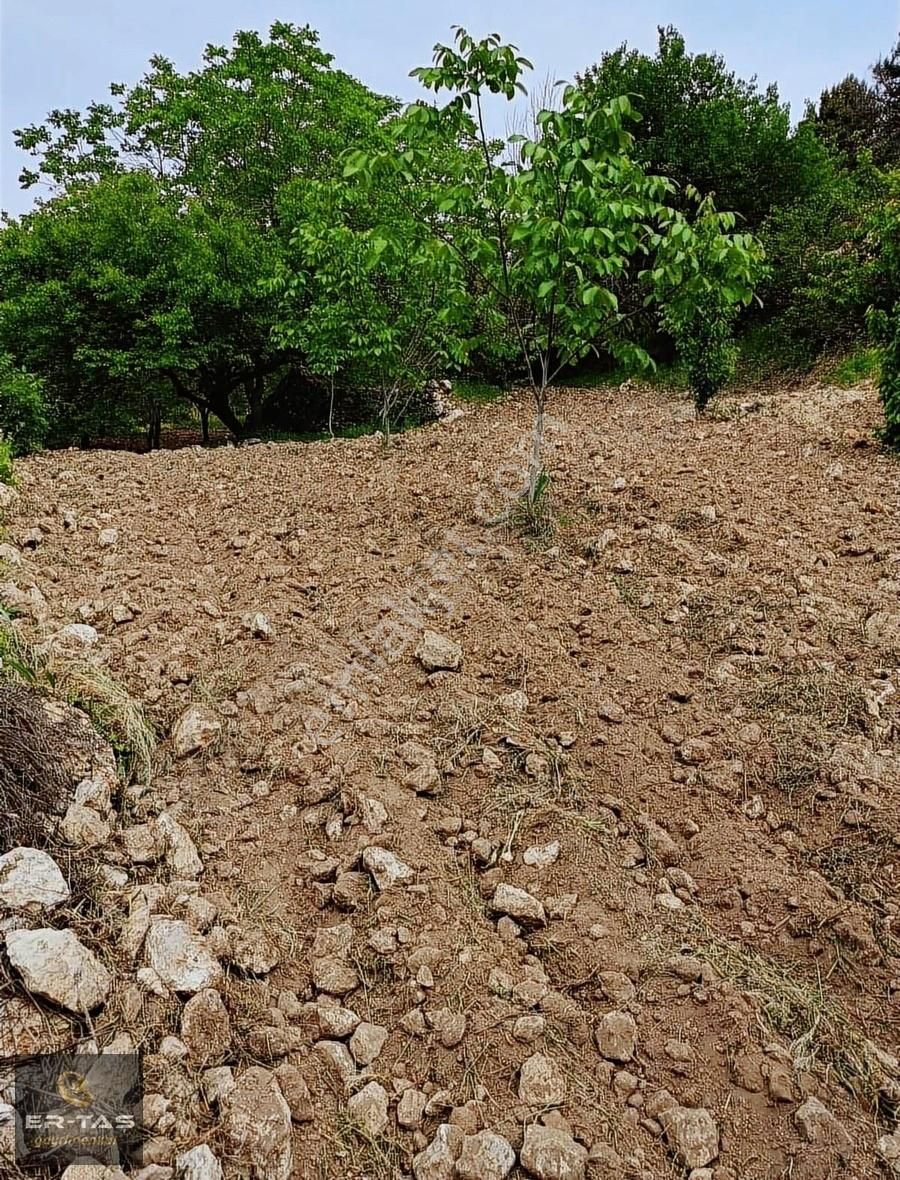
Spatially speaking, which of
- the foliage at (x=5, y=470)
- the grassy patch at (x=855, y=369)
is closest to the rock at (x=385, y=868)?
the foliage at (x=5, y=470)

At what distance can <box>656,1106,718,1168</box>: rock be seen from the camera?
57.7 inches

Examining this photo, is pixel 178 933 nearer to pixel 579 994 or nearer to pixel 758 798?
pixel 579 994

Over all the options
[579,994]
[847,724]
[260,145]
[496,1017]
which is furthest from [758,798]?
[260,145]

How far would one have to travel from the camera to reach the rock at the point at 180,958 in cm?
172

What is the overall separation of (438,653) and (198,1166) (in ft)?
5.90

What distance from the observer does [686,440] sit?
18.6 feet

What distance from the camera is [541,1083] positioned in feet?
5.20

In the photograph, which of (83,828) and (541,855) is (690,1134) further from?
(83,828)

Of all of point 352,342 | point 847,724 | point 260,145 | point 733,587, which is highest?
point 260,145

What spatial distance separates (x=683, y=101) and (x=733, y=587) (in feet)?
41.3

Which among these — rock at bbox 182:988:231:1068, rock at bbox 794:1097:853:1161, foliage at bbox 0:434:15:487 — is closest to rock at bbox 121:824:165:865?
rock at bbox 182:988:231:1068

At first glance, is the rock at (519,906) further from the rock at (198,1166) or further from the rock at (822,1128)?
the rock at (198,1166)

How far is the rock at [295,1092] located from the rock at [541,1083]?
0.46m

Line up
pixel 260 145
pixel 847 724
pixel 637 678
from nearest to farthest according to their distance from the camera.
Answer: pixel 847 724 → pixel 637 678 → pixel 260 145
